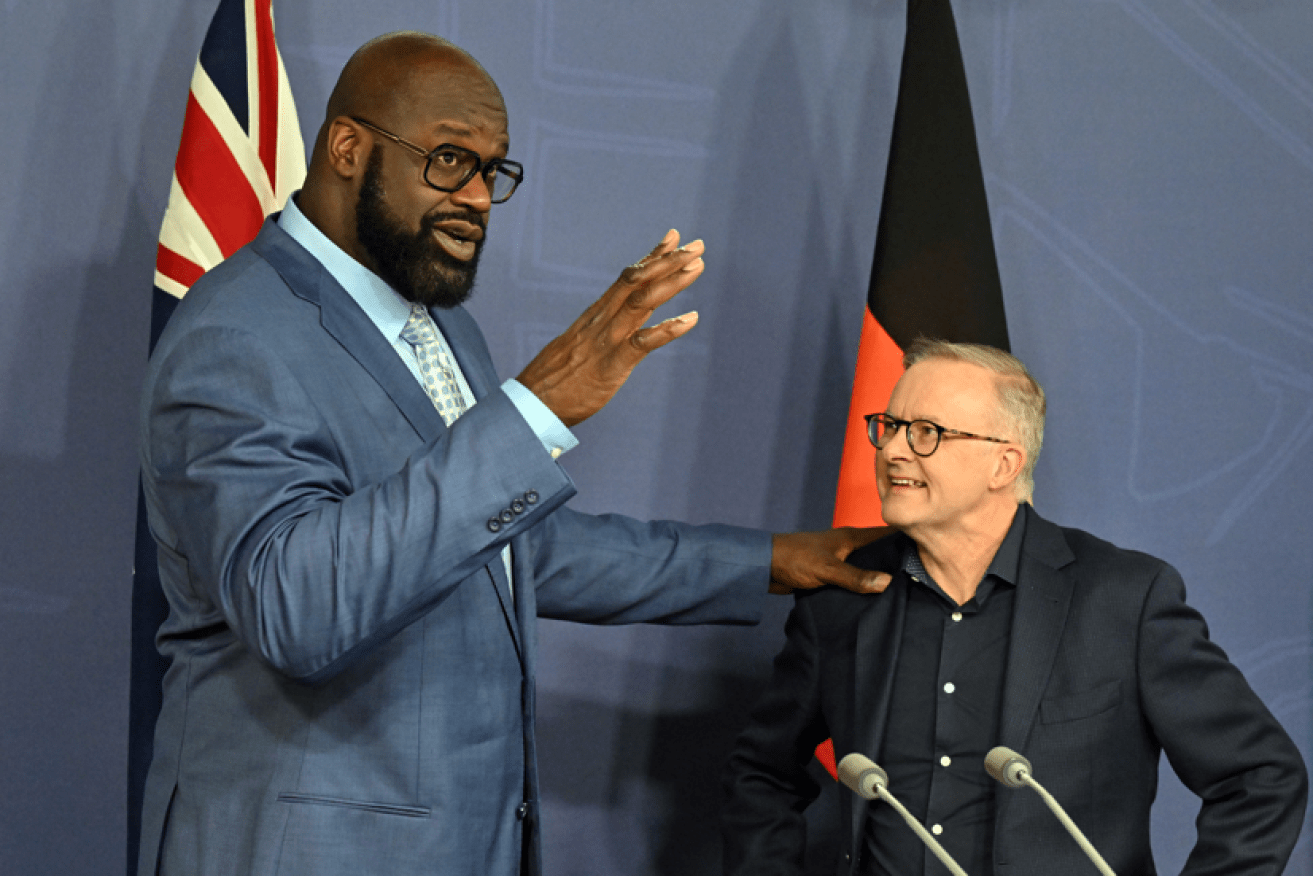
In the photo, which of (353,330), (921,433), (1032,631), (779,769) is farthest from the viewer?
(779,769)

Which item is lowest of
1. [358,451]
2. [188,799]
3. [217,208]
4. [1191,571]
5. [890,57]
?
[188,799]

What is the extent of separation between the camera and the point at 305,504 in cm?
136

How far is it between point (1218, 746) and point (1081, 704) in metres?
0.20

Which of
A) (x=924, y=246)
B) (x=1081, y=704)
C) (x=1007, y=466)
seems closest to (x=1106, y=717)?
(x=1081, y=704)

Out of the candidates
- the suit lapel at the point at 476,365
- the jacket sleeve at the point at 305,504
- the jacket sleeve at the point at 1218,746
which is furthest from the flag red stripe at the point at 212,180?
the jacket sleeve at the point at 1218,746

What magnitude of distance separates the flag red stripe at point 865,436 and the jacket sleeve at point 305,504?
126 cm

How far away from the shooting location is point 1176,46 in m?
2.97

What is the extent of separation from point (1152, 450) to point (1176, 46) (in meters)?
0.96

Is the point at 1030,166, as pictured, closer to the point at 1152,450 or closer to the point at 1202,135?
the point at 1202,135

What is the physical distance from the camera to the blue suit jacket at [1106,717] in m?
1.90

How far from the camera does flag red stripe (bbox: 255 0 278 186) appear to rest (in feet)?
7.87

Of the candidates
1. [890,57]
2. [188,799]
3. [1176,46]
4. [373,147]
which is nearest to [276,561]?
[188,799]

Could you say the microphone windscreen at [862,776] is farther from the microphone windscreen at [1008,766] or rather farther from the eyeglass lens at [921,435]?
the eyeglass lens at [921,435]

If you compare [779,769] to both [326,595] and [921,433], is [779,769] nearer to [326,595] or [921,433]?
[921,433]
